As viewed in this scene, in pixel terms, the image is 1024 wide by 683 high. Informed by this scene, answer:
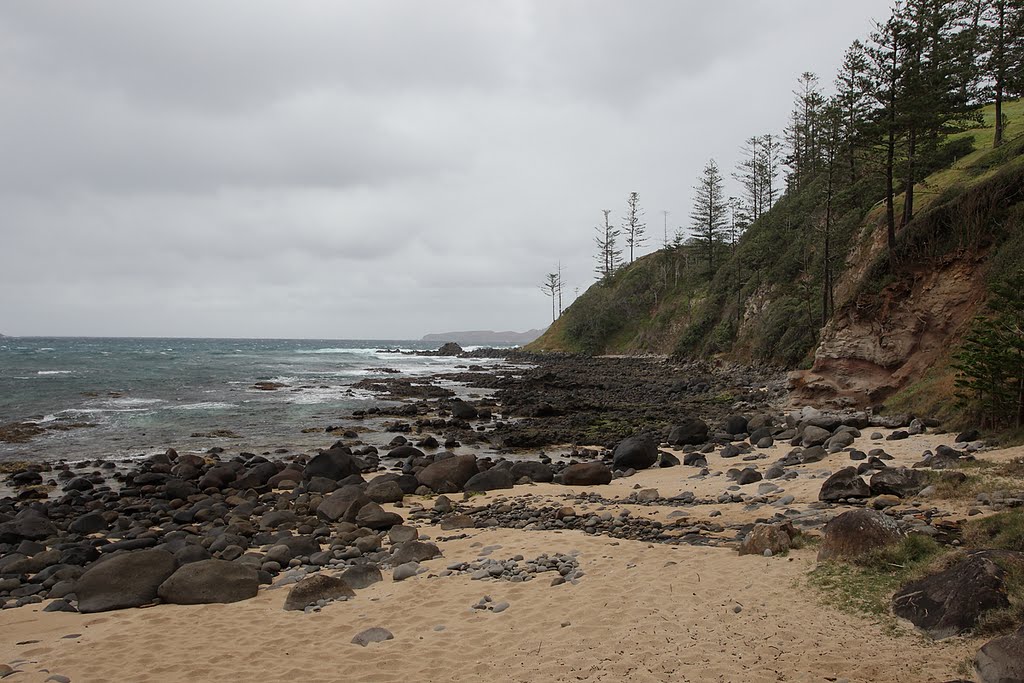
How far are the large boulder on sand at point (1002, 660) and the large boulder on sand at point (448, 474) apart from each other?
11.5 m

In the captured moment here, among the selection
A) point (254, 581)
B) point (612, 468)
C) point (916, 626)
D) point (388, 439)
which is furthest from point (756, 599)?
point (388, 439)

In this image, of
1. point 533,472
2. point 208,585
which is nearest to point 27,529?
point 208,585

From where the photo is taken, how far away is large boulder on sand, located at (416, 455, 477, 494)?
14820mm

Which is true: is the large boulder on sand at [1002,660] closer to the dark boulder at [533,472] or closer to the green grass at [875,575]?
the green grass at [875,575]

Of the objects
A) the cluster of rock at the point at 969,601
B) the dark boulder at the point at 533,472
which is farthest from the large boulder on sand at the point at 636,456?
the cluster of rock at the point at 969,601

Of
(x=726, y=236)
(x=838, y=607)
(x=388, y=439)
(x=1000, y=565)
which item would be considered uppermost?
(x=726, y=236)

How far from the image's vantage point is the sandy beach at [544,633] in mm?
5152

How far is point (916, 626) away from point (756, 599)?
1472mm

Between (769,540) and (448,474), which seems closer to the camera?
(769,540)

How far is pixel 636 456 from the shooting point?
644 inches

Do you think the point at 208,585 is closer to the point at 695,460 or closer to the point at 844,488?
the point at 844,488

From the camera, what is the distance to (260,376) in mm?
52656

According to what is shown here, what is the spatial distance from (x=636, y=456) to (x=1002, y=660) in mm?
12137

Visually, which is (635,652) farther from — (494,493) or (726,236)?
(726,236)
